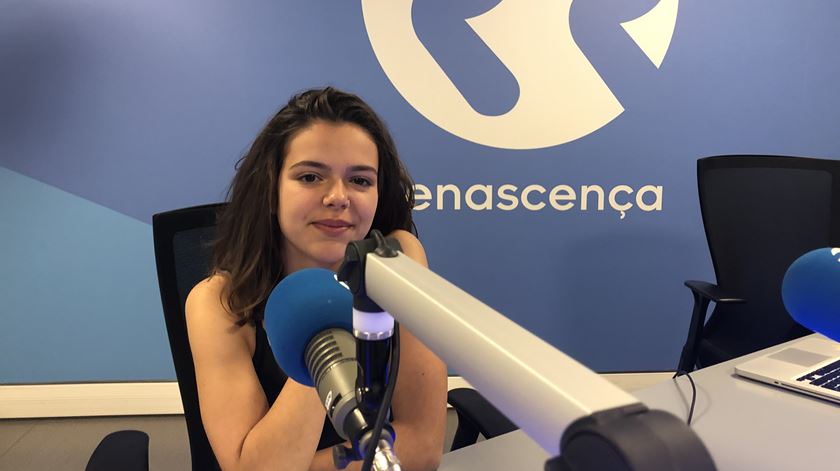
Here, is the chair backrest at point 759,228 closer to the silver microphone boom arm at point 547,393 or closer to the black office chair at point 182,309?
the black office chair at point 182,309

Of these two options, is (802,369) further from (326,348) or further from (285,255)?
(326,348)

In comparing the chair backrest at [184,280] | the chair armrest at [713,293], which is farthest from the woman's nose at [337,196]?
the chair armrest at [713,293]

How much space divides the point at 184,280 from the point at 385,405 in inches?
38.8

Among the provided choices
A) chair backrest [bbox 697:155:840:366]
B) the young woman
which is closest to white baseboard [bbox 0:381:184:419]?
the young woman

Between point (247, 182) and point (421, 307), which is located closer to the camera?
point (421, 307)

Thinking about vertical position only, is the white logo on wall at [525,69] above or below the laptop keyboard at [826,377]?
above

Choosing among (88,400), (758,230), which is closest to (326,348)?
(758,230)

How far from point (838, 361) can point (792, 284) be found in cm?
51

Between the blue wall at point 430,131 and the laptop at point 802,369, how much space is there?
4.55 ft

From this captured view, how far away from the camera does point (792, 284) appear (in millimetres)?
873

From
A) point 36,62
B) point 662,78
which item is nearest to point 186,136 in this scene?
point 36,62

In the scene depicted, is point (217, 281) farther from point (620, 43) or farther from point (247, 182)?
point (620, 43)

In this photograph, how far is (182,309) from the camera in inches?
47.4

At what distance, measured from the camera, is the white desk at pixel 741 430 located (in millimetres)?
891
